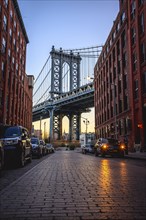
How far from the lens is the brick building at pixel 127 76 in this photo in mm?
31055

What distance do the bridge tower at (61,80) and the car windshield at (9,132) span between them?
8143 centimetres

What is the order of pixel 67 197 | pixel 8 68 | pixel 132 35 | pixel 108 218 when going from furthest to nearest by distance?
pixel 8 68 < pixel 132 35 < pixel 67 197 < pixel 108 218

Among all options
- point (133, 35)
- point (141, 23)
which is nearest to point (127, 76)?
point (133, 35)

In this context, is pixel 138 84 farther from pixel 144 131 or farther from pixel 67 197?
pixel 67 197

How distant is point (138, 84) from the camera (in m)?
31.6

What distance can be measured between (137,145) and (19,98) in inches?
1043

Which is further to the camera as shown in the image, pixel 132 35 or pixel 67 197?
pixel 132 35

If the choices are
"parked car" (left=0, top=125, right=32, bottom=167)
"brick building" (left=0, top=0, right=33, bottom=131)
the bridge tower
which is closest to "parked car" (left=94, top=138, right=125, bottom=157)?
"parked car" (left=0, top=125, right=32, bottom=167)

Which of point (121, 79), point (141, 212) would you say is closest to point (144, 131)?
point (121, 79)

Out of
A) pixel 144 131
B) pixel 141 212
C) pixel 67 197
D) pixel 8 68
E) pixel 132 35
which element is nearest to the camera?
pixel 141 212

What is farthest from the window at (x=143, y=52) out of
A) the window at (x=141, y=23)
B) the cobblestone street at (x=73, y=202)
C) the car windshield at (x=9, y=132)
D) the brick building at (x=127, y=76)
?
the cobblestone street at (x=73, y=202)

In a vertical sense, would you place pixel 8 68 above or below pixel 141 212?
above

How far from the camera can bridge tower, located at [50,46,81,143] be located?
99.0 metres

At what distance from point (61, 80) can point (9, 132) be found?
289 ft
